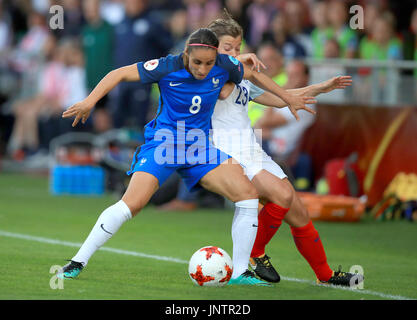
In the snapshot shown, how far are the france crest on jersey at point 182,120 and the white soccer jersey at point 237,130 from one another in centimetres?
32

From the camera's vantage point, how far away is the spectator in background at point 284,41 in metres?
14.4

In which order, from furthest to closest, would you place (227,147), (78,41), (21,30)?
1. (21,30)
2. (78,41)
3. (227,147)

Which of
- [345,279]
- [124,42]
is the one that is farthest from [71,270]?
[124,42]

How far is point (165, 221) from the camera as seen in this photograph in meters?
11.3

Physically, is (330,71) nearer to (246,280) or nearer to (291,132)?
(291,132)

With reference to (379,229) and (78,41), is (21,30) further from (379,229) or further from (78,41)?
(379,229)

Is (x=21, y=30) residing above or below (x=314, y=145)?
above

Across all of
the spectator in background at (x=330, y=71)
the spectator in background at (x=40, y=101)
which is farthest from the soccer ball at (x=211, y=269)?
the spectator in background at (x=40, y=101)

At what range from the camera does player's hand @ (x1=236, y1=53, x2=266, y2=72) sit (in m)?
7.15

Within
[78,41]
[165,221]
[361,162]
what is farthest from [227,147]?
[78,41]

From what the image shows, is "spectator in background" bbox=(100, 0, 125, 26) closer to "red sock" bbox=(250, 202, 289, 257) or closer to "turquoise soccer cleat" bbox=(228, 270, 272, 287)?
"red sock" bbox=(250, 202, 289, 257)

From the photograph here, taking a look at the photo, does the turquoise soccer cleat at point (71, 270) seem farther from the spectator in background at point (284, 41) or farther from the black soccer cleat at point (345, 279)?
the spectator in background at point (284, 41)
